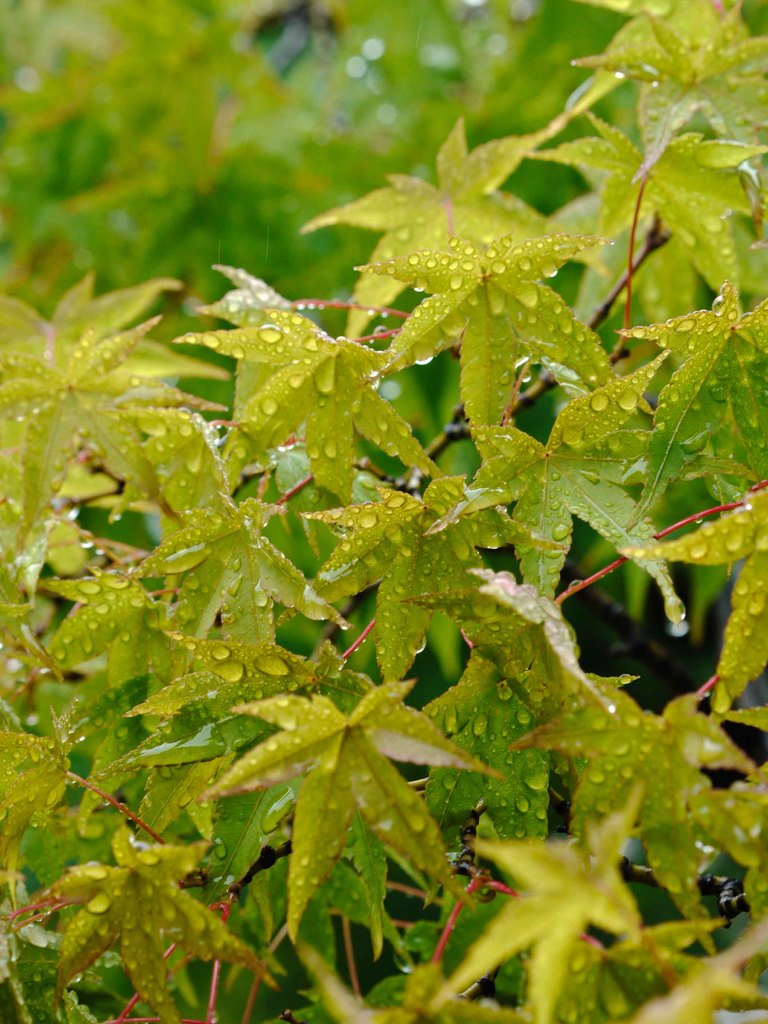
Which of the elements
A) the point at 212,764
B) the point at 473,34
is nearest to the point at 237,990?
the point at 212,764

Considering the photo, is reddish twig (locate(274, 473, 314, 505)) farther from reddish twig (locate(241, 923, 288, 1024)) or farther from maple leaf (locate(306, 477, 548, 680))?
reddish twig (locate(241, 923, 288, 1024))

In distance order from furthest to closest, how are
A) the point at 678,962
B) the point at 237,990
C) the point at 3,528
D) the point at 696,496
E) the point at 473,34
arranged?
the point at 473,34
the point at 237,990
the point at 696,496
the point at 3,528
the point at 678,962

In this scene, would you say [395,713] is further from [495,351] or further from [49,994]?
[49,994]

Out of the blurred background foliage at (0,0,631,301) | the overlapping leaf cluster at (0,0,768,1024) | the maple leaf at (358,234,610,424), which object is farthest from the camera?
the blurred background foliage at (0,0,631,301)

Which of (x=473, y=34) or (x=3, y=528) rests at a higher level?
(x=473, y=34)

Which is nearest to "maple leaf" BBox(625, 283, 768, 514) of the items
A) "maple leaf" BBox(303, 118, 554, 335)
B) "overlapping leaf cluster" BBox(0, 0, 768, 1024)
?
"overlapping leaf cluster" BBox(0, 0, 768, 1024)

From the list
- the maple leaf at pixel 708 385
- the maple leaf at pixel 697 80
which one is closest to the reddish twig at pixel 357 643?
the maple leaf at pixel 708 385

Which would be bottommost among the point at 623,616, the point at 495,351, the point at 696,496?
the point at 623,616
